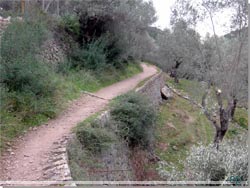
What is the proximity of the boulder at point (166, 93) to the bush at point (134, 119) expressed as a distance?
526 millimetres

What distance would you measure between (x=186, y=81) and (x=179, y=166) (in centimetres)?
165

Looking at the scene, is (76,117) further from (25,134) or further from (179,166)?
(179,166)

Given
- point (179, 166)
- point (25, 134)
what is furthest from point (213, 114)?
point (25, 134)

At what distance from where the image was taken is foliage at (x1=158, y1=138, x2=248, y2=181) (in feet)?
5.99

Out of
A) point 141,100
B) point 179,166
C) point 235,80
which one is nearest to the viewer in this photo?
point 179,166

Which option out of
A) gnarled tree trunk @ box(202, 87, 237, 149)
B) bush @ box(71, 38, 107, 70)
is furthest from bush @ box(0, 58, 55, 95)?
bush @ box(71, 38, 107, 70)

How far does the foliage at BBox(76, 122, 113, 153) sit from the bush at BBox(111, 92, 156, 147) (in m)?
0.40

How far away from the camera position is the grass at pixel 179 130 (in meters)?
2.82

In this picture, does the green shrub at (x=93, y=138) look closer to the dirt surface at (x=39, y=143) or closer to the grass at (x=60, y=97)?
the dirt surface at (x=39, y=143)

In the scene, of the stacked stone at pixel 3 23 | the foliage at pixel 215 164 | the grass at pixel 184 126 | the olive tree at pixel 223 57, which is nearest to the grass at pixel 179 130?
the grass at pixel 184 126

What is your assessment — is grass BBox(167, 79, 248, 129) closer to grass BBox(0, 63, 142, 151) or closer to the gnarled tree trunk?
the gnarled tree trunk

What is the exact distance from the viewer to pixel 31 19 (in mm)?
3875

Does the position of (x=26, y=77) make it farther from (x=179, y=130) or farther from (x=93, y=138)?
(x=179, y=130)

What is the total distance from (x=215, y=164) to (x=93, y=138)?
100cm
